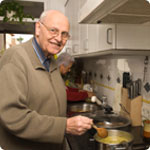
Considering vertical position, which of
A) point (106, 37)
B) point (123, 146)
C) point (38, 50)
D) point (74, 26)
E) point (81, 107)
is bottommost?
point (81, 107)

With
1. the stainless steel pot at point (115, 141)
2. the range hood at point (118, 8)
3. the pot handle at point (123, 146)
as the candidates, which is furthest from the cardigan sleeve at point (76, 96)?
the pot handle at point (123, 146)

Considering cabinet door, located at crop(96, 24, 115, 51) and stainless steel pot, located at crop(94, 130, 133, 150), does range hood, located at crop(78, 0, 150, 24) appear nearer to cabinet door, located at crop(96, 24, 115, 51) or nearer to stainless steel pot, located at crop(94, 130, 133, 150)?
cabinet door, located at crop(96, 24, 115, 51)

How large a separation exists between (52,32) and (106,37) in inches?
19.6

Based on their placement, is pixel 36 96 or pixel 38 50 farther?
pixel 38 50

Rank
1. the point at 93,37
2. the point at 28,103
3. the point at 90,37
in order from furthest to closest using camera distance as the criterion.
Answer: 1. the point at 90,37
2. the point at 93,37
3. the point at 28,103

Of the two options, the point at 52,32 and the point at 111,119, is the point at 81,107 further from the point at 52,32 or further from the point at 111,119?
the point at 52,32

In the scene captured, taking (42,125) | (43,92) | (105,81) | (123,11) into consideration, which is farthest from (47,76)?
(105,81)

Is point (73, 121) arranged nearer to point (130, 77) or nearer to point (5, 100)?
point (5, 100)

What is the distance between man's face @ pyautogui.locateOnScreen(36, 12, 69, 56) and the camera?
0.89m

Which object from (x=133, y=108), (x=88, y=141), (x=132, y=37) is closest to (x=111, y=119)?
(x=133, y=108)

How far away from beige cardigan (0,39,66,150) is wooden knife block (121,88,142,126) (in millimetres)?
588

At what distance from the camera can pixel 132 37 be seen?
1.15 metres

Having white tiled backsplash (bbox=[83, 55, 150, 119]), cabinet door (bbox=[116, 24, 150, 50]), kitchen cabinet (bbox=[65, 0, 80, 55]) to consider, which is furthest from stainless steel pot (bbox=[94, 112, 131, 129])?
kitchen cabinet (bbox=[65, 0, 80, 55])

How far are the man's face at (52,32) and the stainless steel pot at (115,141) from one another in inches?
20.4
